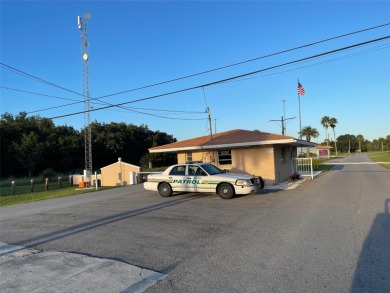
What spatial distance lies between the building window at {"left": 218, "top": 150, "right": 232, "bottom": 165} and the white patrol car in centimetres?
592

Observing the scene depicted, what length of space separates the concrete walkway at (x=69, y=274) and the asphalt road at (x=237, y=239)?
31cm

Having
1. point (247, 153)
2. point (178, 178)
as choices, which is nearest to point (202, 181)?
point (178, 178)

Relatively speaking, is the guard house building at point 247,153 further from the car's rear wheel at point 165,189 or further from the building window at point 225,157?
the car's rear wheel at point 165,189

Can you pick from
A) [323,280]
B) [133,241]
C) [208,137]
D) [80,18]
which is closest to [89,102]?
[80,18]

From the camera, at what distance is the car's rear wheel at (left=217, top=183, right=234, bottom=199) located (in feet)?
45.5

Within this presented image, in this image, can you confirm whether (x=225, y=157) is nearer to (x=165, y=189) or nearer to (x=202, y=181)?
(x=165, y=189)

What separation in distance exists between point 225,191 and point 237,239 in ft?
22.0

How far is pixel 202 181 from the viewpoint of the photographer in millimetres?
14547

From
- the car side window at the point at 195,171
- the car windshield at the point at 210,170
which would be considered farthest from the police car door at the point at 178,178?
the car windshield at the point at 210,170

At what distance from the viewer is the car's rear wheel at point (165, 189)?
15469 millimetres

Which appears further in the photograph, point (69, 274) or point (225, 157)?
point (225, 157)

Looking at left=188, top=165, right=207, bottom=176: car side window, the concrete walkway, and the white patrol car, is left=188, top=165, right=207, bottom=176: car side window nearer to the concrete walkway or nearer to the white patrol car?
the white patrol car

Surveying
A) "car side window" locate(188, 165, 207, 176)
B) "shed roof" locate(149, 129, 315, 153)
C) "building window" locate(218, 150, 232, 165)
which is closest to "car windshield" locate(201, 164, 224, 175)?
"car side window" locate(188, 165, 207, 176)

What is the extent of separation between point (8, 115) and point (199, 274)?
63.8m
